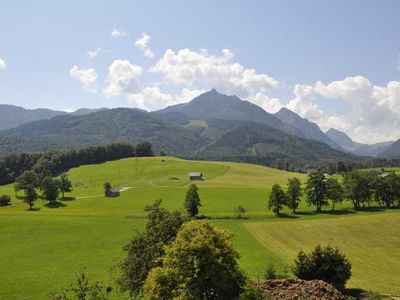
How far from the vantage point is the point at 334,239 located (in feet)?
246

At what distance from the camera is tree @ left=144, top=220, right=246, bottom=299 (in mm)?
27656

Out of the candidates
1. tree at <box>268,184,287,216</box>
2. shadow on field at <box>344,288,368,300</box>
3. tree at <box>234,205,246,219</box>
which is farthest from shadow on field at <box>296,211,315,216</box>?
shadow on field at <box>344,288,368,300</box>

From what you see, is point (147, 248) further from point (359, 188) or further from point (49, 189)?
point (49, 189)

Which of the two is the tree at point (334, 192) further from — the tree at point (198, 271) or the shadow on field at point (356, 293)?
the tree at point (198, 271)

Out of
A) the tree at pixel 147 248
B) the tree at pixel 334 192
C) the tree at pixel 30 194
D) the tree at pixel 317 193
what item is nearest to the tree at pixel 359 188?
the tree at pixel 334 192

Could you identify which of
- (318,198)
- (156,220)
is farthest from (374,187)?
(156,220)

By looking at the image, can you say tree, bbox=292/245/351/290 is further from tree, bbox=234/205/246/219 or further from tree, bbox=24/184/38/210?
tree, bbox=24/184/38/210

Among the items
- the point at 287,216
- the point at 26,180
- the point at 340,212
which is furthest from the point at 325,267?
the point at 26,180

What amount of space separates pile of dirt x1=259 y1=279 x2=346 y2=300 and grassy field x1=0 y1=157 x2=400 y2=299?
1130 cm

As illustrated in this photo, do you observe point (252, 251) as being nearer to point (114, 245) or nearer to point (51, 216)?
point (114, 245)

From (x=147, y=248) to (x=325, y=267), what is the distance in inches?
756

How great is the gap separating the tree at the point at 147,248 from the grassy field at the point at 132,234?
6.14 ft

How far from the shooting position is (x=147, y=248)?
35625 millimetres

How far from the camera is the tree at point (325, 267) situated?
136ft
